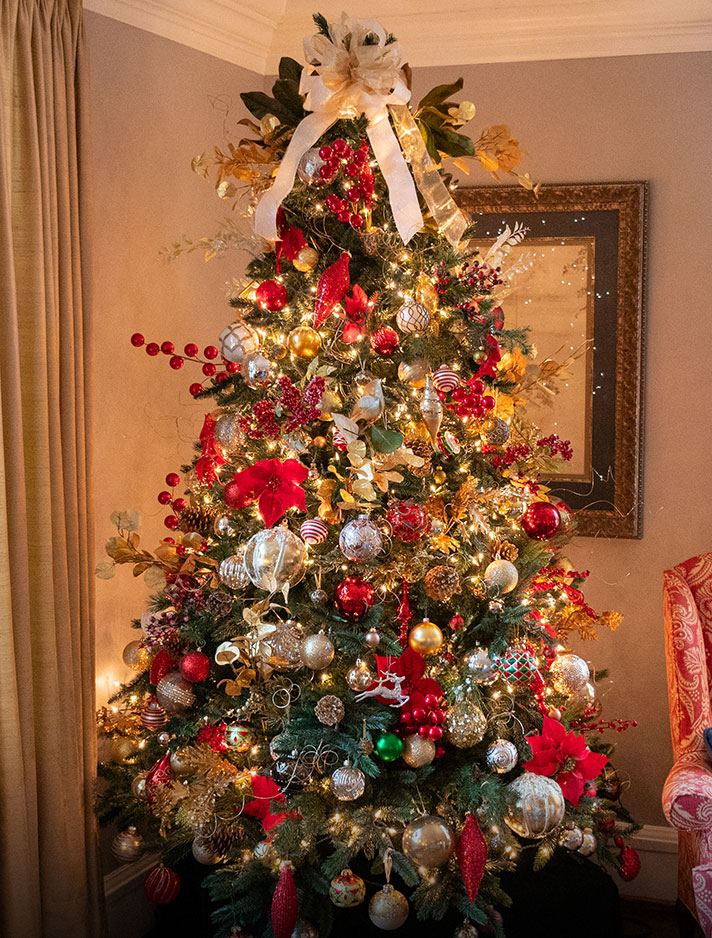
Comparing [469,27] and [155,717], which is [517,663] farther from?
[469,27]

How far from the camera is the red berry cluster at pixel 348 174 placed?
76.6 inches

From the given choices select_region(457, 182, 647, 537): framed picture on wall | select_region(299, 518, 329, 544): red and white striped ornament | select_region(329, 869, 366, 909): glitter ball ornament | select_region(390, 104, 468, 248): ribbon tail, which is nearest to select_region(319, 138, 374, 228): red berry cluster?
select_region(390, 104, 468, 248): ribbon tail

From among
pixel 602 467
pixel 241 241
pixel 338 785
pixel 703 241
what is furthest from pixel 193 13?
pixel 338 785

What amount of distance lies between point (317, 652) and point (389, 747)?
0.81ft

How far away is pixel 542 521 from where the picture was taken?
2.06 meters

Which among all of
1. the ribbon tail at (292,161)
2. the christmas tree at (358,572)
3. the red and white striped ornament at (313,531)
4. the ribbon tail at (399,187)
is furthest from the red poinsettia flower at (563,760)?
the ribbon tail at (292,161)

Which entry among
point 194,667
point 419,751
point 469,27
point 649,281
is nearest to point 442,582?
point 419,751

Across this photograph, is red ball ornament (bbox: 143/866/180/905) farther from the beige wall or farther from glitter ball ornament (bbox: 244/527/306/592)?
glitter ball ornament (bbox: 244/527/306/592)

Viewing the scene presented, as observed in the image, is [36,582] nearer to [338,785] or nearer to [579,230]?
[338,785]

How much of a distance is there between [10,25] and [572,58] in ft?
5.84

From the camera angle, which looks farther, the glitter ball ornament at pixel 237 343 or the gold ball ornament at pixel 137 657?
the gold ball ornament at pixel 137 657

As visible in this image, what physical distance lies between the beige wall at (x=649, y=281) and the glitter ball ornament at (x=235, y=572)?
2.72 feet

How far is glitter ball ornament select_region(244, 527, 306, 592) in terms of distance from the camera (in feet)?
5.96

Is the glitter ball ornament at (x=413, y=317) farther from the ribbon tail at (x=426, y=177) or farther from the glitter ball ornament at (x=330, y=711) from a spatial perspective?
the glitter ball ornament at (x=330, y=711)
